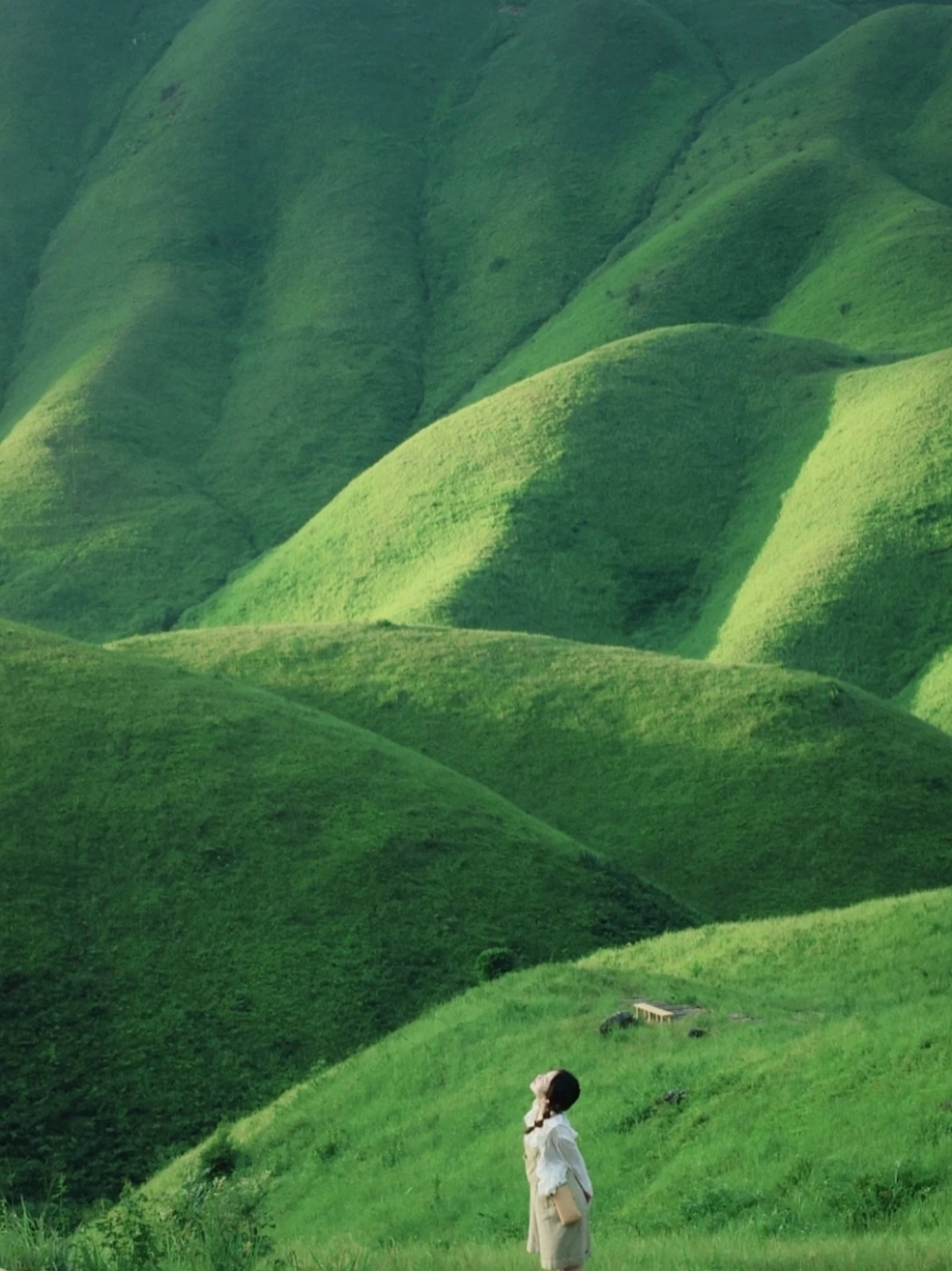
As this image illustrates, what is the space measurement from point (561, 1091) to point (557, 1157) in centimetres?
57

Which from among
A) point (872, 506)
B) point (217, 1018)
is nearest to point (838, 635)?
point (872, 506)

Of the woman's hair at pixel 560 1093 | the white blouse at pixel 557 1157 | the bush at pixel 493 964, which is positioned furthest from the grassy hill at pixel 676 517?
the white blouse at pixel 557 1157

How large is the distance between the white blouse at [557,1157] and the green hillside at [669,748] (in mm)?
44933

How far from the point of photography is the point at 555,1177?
14.6 meters

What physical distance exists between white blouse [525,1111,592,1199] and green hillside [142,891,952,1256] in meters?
2.09

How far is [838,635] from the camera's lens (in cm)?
9950

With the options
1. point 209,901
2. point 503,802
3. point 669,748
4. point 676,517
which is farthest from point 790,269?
point 209,901

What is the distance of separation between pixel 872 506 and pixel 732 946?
7182 cm

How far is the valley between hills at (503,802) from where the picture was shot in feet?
81.5

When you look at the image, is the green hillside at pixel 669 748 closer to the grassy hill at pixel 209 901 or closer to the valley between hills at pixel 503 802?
Answer: the valley between hills at pixel 503 802

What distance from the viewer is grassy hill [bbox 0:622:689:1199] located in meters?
40.3

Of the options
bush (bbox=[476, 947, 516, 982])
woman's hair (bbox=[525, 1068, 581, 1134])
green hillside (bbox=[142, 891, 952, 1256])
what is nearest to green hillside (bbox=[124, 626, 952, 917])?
bush (bbox=[476, 947, 516, 982])

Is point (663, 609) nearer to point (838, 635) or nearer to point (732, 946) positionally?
point (838, 635)

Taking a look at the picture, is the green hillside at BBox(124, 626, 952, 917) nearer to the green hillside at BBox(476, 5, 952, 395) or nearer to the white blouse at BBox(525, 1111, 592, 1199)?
the white blouse at BBox(525, 1111, 592, 1199)
